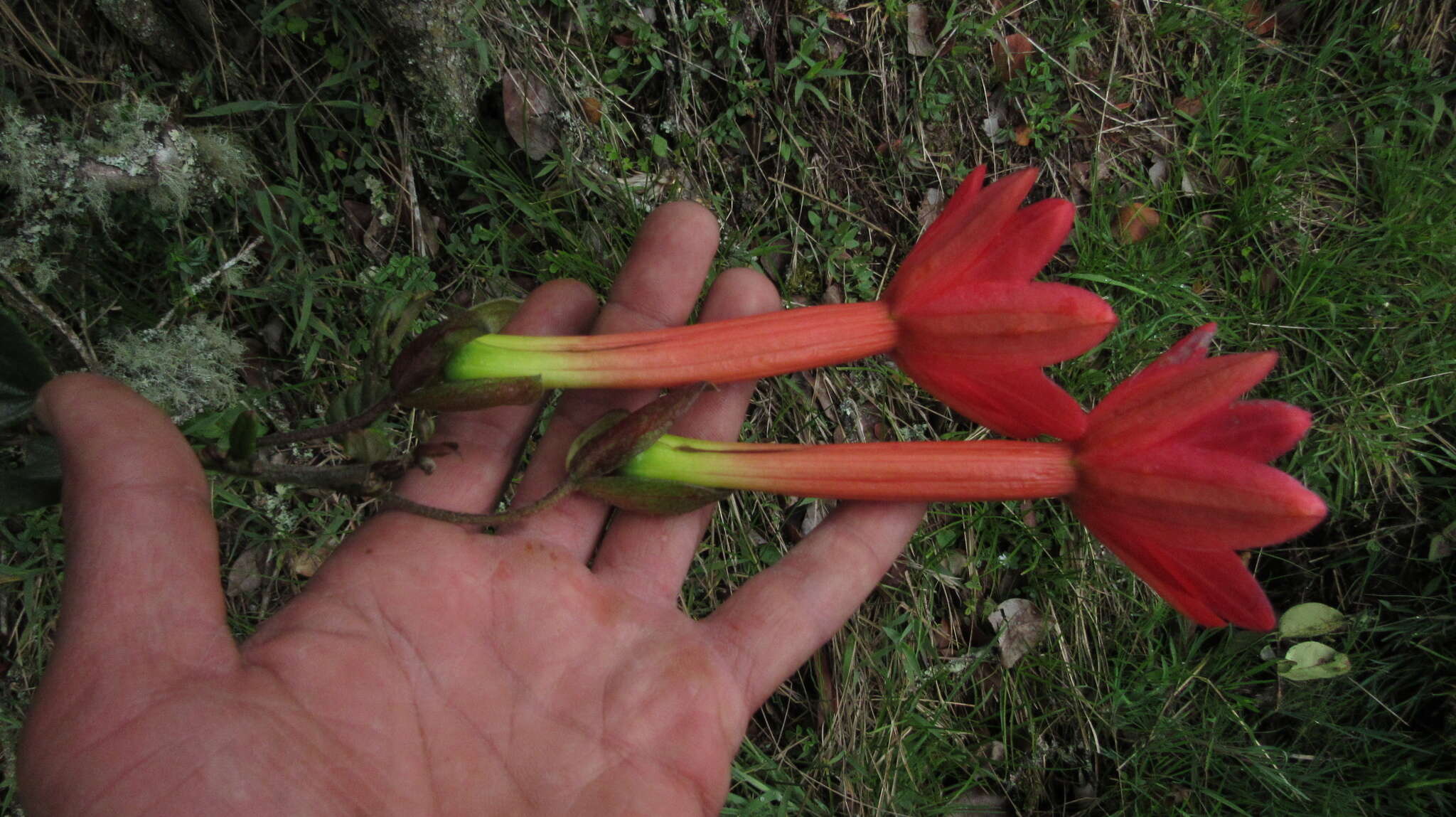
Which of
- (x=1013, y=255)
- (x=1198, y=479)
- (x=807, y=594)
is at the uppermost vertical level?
(x=1013, y=255)

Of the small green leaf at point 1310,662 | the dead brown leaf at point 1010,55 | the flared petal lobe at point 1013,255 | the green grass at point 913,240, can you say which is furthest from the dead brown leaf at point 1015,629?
the dead brown leaf at point 1010,55

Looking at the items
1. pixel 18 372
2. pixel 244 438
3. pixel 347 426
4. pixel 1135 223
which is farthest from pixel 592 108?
pixel 1135 223

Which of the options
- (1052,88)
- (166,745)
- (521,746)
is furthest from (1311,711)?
(166,745)

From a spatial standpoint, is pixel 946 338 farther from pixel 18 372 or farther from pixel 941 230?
pixel 18 372

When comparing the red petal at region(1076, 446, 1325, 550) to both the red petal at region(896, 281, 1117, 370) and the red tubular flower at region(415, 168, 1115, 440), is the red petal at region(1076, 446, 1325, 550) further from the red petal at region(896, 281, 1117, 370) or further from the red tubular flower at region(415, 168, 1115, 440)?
the red petal at region(896, 281, 1117, 370)

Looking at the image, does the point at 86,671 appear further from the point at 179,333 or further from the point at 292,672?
the point at 179,333
